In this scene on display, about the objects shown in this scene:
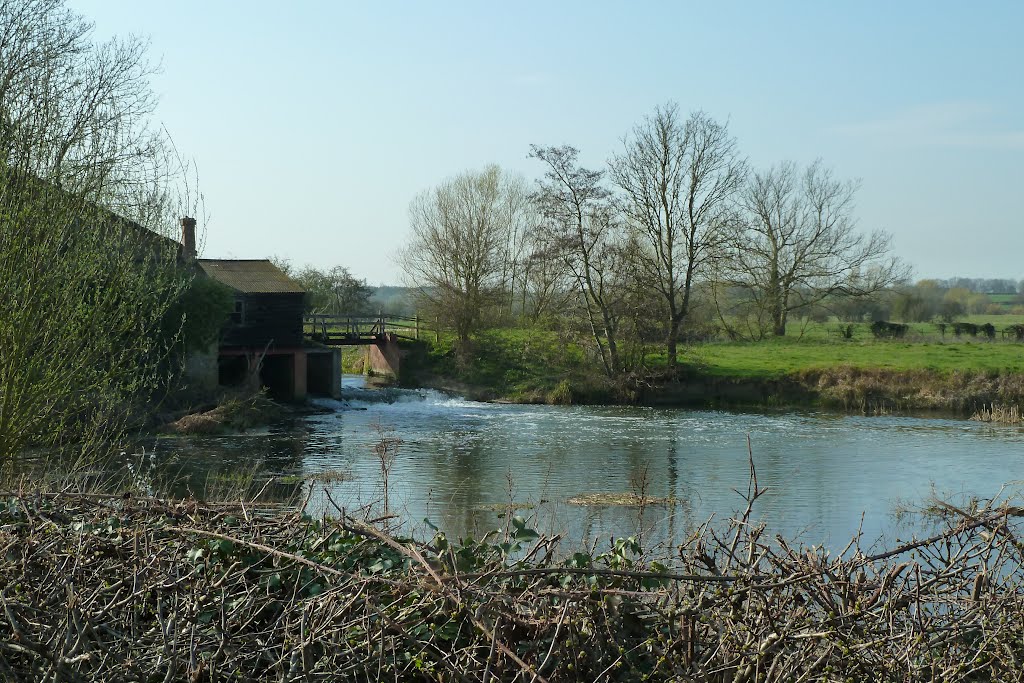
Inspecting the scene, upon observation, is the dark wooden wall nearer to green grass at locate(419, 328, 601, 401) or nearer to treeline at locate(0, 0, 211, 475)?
green grass at locate(419, 328, 601, 401)

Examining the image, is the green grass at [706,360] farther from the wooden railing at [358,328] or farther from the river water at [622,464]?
the river water at [622,464]

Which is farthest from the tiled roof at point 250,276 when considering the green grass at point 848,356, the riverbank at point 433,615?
the riverbank at point 433,615

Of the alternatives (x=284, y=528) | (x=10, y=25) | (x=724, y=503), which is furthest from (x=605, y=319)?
(x=284, y=528)

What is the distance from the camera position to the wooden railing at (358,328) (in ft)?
139

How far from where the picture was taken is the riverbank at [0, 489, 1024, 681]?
3.90m

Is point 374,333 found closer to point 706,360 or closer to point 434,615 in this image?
point 706,360

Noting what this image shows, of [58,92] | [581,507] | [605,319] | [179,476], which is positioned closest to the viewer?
[58,92]

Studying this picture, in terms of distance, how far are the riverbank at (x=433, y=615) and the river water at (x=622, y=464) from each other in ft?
25.3

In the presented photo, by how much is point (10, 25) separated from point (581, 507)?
1127 centimetres

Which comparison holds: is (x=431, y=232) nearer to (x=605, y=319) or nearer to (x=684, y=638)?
(x=605, y=319)

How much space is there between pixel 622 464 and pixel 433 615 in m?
19.2

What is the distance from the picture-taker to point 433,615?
410 cm

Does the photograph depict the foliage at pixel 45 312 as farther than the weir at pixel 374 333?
No

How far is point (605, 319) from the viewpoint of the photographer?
130ft
